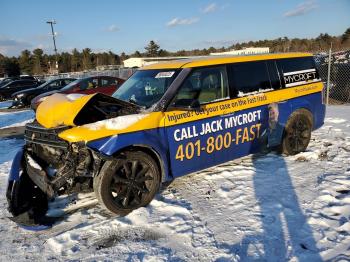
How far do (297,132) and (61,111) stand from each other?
14.2 ft

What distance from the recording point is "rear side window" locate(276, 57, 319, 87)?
20.0ft

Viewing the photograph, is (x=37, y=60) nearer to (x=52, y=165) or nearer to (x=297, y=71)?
(x=297, y=71)

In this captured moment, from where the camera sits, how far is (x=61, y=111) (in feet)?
14.2

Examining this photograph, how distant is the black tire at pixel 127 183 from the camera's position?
163 inches

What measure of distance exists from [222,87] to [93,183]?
7.84 ft

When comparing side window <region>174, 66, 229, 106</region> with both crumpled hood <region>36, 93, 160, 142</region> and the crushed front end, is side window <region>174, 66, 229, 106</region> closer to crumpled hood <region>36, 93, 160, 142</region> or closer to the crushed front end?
crumpled hood <region>36, 93, 160, 142</region>

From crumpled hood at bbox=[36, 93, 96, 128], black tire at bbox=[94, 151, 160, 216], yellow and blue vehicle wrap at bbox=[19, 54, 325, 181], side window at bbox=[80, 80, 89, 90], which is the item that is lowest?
black tire at bbox=[94, 151, 160, 216]

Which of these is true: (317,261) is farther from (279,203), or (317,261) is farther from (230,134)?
(230,134)

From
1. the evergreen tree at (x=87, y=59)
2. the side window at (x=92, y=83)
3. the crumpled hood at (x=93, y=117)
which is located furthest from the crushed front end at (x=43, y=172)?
the evergreen tree at (x=87, y=59)

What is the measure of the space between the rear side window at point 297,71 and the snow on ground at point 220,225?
1.61 m

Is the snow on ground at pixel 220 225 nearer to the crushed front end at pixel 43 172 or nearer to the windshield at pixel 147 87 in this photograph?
the crushed front end at pixel 43 172

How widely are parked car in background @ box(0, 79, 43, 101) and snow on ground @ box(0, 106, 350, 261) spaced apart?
23554 millimetres

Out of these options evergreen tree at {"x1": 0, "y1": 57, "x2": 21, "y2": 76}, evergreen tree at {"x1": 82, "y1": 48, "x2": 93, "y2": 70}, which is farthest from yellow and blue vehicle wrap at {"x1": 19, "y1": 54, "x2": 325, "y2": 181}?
evergreen tree at {"x1": 82, "y1": 48, "x2": 93, "y2": 70}

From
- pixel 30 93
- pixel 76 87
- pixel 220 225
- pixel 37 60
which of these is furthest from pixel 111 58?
pixel 220 225
